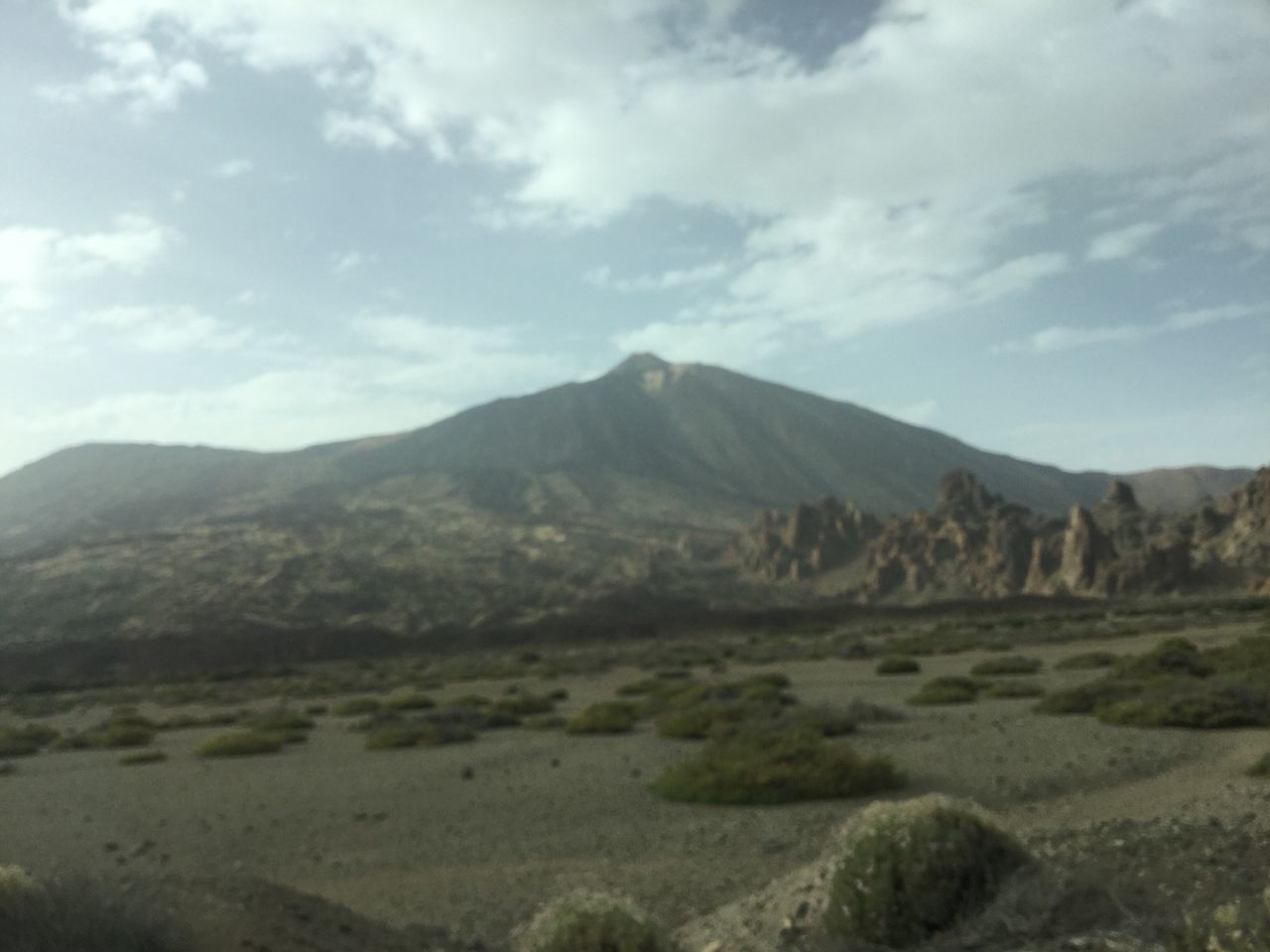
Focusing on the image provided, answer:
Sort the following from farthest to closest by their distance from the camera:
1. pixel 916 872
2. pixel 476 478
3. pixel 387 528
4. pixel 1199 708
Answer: pixel 476 478
pixel 387 528
pixel 1199 708
pixel 916 872

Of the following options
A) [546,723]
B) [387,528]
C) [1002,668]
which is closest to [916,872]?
[546,723]

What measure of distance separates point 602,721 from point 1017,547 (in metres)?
69.2

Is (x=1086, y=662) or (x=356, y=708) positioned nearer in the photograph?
(x=356, y=708)

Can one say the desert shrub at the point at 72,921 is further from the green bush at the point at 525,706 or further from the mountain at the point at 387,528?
the mountain at the point at 387,528

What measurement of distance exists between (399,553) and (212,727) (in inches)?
2685

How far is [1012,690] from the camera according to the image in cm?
2212

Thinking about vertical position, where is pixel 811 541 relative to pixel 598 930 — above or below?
above

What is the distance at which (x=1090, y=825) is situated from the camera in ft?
29.1

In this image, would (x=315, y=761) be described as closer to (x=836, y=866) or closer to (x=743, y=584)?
(x=836, y=866)

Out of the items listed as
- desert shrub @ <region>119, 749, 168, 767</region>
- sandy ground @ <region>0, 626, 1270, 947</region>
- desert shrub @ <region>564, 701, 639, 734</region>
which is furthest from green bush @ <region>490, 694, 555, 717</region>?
desert shrub @ <region>119, 749, 168, 767</region>

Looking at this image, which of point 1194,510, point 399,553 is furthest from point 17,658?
point 1194,510

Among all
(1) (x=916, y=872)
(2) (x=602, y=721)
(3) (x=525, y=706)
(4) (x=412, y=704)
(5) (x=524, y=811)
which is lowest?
(4) (x=412, y=704)

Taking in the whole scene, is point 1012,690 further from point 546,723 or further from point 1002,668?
point 546,723

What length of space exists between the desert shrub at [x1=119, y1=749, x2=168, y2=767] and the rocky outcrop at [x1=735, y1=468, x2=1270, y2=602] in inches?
2467
